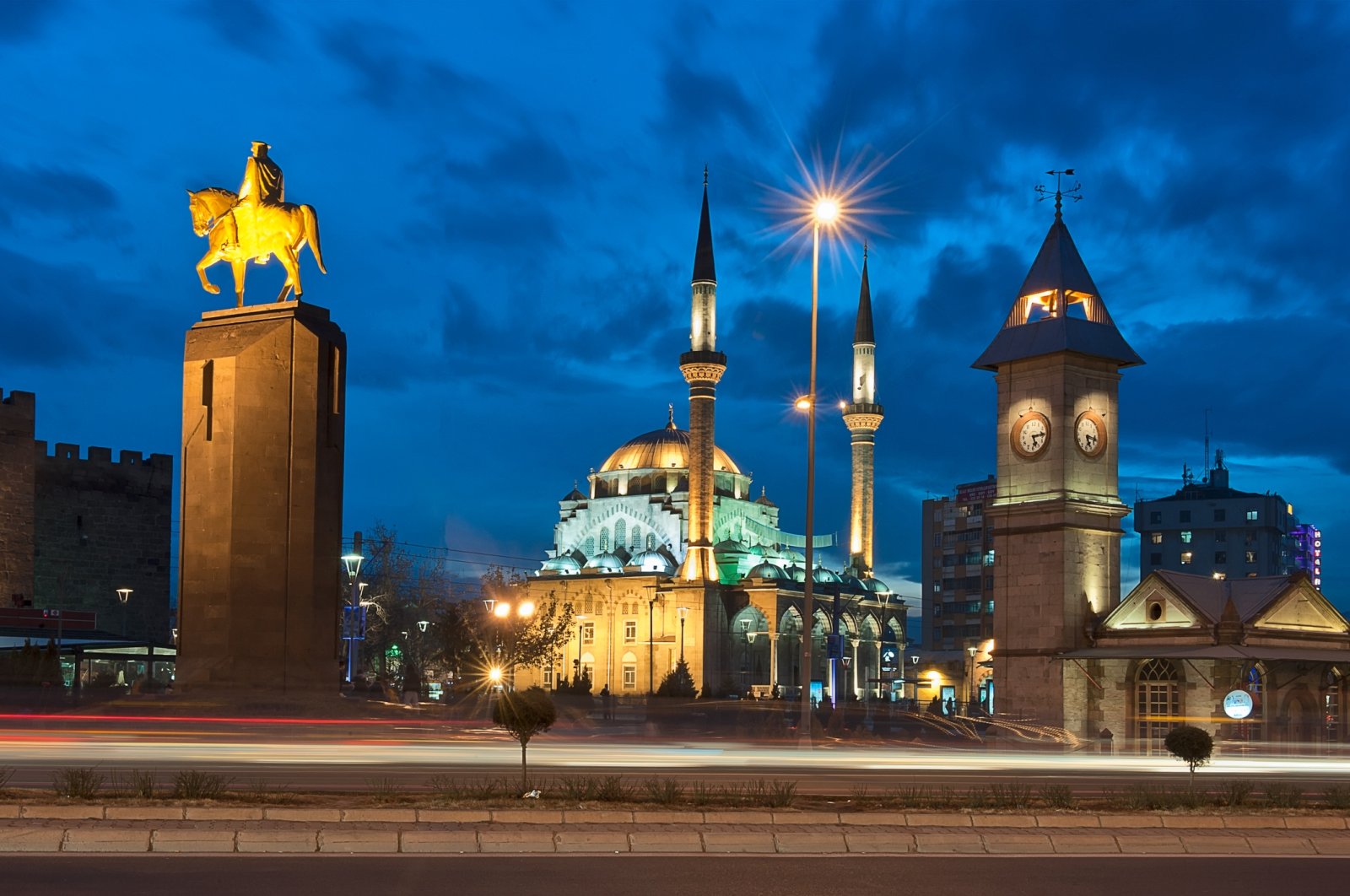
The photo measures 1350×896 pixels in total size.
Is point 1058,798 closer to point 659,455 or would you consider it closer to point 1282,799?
point 1282,799

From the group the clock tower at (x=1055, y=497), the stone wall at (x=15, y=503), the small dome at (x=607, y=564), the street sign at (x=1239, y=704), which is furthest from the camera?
the small dome at (x=607, y=564)

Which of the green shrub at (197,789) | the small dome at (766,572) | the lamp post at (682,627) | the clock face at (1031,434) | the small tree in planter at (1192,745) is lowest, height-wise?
the lamp post at (682,627)

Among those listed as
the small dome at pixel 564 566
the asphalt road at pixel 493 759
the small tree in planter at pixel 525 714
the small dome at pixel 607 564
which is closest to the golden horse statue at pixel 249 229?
the asphalt road at pixel 493 759

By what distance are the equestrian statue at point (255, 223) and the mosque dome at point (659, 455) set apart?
312ft

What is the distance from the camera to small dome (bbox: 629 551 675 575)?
115900 mm

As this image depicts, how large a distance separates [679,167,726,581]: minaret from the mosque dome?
27.5 metres

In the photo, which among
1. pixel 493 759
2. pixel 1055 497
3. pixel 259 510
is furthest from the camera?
pixel 1055 497

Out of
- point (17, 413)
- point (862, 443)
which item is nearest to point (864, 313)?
point (862, 443)

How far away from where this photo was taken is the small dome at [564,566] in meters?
122

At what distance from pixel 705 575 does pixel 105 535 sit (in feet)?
139

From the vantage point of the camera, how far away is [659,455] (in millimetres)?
130750

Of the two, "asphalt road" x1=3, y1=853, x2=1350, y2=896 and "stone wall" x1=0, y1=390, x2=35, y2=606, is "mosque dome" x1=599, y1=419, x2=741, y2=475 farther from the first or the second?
"asphalt road" x1=3, y1=853, x2=1350, y2=896

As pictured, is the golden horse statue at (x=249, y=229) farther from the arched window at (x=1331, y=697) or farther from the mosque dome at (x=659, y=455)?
the mosque dome at (x=659, y=455)

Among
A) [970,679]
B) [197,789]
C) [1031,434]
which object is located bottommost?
[970,679]
